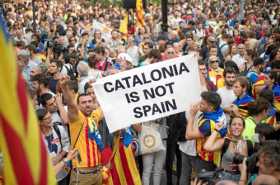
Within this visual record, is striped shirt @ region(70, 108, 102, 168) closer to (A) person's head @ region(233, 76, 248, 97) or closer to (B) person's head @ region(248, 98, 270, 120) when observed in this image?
(B) person's head @ region(248, 98, 270, 120)

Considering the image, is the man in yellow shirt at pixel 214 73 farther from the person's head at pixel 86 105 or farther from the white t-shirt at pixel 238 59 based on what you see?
the person's head at pixel 86 105

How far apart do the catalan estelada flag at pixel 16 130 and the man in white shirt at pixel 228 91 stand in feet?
15.8

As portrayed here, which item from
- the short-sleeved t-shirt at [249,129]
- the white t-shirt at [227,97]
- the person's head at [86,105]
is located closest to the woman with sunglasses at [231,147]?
the short-sleeved t-shirt at [249,129]

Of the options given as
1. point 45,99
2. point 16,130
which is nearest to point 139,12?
point 45,99

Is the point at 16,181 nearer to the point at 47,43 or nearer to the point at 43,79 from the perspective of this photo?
the point at 43,79

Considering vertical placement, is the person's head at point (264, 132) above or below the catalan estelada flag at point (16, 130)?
below

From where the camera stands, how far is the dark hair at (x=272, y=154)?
4254mm

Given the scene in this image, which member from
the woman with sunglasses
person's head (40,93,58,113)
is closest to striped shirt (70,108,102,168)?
person's head (40,93,58,113)

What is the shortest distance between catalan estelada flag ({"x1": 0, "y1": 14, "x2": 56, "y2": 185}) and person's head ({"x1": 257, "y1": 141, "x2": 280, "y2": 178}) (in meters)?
2.33

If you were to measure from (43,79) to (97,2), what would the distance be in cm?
2837

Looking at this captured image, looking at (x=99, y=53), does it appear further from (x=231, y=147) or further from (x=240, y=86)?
(x=231, y=147)

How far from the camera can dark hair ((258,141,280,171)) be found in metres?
4.25

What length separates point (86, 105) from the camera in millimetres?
5742

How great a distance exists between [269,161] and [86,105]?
215 cm
